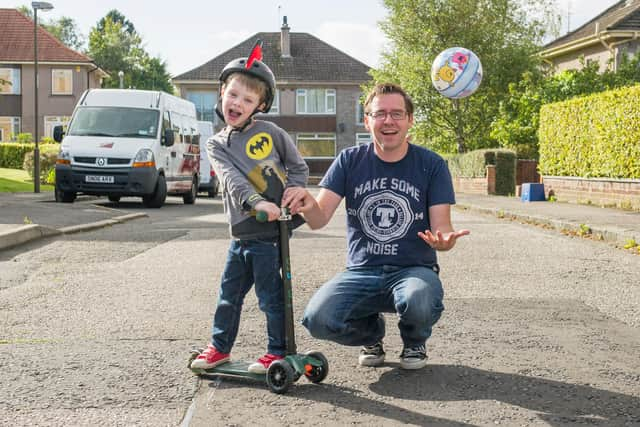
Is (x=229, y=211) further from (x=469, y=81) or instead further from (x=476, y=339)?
(x=469, y=81)

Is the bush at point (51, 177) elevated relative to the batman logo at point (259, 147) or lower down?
lower down

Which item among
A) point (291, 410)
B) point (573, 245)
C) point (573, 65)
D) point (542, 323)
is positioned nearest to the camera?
point (291, 410)

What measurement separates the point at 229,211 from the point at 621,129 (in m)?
14.5

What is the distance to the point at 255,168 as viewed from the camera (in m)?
4.25

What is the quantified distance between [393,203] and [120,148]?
1443cm

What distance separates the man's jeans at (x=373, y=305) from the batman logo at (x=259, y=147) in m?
0.77

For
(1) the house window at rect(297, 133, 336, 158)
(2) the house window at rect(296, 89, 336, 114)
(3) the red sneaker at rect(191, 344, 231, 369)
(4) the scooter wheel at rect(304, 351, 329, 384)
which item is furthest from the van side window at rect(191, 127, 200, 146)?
(2) the house window at rect(296, 89, 336, 114)

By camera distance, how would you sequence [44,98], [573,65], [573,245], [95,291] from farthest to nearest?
[44,98]
[573,65]
[573,245]
[95,291]

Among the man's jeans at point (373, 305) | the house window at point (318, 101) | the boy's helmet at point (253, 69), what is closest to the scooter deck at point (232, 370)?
the man's jeans at point (373, 305)

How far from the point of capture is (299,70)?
2217 inches

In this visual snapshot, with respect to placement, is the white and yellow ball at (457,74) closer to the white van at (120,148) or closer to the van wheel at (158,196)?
the white van at (120,148)

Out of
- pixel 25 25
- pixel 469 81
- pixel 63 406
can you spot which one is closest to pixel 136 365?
pixel 63 406

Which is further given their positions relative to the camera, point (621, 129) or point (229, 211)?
point (621, 129)

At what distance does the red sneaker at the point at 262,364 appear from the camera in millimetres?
4062
